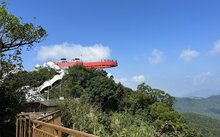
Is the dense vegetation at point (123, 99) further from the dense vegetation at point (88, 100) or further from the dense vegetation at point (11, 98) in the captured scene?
the dense vegetation at point (11, 98)

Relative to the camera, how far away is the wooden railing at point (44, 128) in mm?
5057

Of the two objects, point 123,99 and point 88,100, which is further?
point 123,99

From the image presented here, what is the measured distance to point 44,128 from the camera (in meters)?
7.38

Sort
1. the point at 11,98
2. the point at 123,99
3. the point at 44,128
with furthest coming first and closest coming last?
the point at 123,99, the point at 11,98, the point at 44,128

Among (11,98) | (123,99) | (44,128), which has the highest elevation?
(123,99)

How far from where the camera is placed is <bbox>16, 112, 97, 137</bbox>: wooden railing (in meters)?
5.06

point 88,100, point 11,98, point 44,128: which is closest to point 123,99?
point 88,100

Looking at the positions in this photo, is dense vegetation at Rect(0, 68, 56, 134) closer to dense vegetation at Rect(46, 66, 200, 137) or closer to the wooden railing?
the wooden railing

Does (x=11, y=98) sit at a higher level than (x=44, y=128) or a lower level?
higher

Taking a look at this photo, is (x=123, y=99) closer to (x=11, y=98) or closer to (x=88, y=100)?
(x=88, y=100)

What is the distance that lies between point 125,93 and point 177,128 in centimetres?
1118

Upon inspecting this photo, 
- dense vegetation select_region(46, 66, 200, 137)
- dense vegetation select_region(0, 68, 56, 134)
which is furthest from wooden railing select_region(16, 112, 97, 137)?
dense vegetation select_region(46, 66, 200, 137)

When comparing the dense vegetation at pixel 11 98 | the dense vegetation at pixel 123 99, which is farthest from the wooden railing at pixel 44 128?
the dense vegetation at pixel 123 99

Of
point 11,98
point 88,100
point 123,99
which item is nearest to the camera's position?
point 11,98
